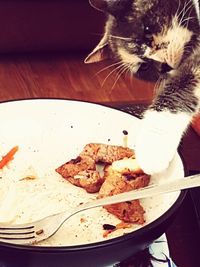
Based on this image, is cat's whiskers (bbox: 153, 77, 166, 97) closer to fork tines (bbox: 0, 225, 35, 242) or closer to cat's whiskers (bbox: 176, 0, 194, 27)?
cat's whiskers (bbox: 176, 0, 194, 27)

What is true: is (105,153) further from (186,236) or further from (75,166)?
(186,236)

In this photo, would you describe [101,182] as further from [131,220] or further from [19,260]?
[19,260]

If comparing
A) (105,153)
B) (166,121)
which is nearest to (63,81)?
(166,121)

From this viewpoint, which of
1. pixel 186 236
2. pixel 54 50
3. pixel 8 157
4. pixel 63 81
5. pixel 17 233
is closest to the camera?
pixel 17 233

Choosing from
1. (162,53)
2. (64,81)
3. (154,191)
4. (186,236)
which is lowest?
(64,81)

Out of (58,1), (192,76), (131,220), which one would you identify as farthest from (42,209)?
(58,1)

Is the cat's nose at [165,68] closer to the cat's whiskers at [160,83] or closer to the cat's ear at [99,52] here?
the cat's whiskers at [160,83]

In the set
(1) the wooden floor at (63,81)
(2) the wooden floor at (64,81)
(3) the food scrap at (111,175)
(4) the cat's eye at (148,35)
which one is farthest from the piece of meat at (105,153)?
(2) the wooden floor at (64,81)
